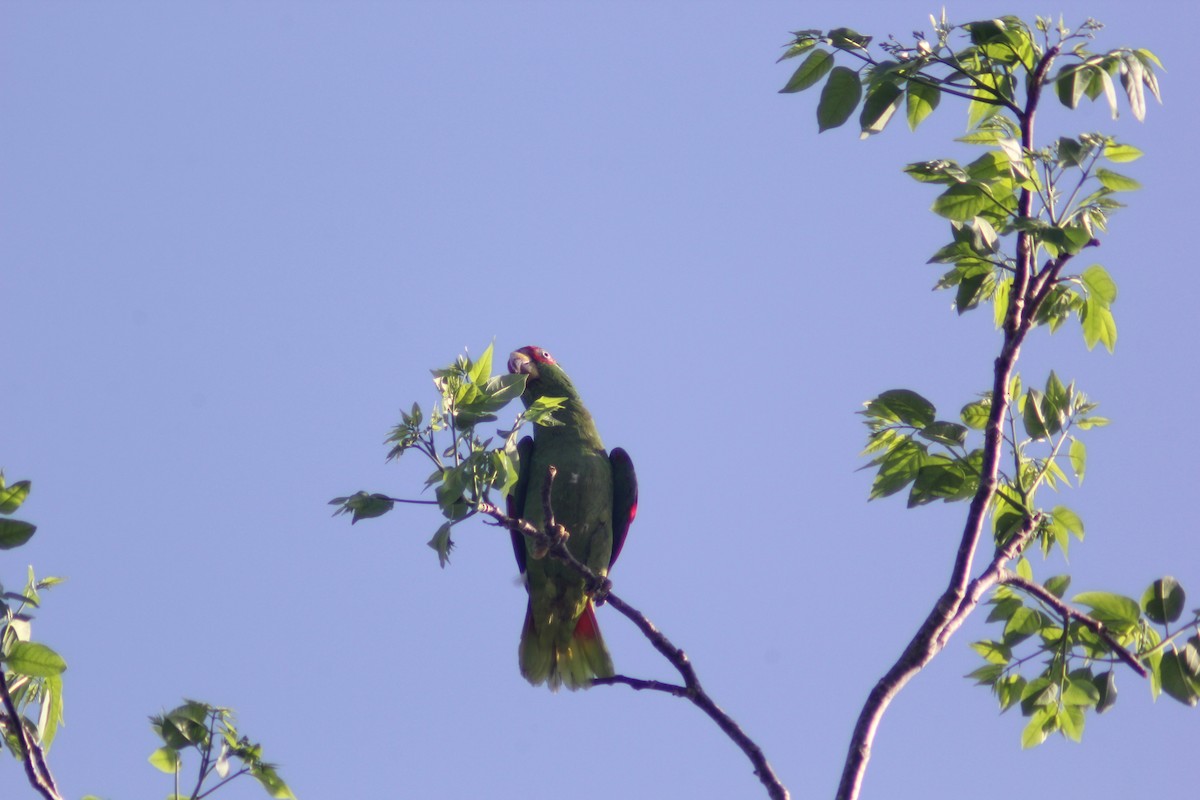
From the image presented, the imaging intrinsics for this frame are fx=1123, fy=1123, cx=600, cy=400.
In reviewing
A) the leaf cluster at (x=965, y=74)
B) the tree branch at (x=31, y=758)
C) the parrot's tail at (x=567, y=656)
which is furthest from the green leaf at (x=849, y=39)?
the parrot's tail at (x=567, y=656)

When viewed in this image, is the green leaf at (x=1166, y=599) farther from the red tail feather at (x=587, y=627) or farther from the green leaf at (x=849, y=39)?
the red tail feather at (x=587, y=627)

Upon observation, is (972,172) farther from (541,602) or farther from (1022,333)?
(541,602)

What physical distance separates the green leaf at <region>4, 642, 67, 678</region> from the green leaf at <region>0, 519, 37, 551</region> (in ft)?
1.06

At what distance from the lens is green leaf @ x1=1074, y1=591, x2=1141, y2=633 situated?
3762 millimetres

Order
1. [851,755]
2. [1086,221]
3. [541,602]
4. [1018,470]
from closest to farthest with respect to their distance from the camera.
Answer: [851,755] → [1086,221] → [1018,470] → [541,602]

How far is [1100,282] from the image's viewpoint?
394 cm

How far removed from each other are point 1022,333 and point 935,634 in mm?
1004

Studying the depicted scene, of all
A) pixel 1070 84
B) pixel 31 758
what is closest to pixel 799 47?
pixel 1070 84

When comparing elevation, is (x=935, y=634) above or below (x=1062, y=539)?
below

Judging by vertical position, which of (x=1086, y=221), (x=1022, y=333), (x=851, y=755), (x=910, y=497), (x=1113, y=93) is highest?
(x=1113, y=93)

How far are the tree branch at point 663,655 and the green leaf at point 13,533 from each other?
58.3 inches

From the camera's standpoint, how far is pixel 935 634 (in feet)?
11.8

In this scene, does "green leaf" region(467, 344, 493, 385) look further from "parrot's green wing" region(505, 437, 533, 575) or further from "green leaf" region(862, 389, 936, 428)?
"parrot's green wing" region(505, 437, 533, 575)

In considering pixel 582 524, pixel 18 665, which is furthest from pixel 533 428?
pixel 18 665
